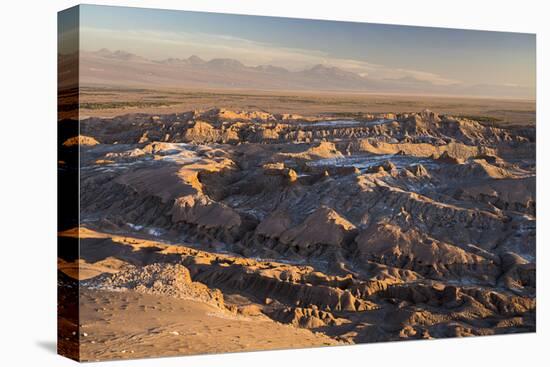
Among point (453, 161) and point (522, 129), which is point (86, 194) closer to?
point (453, 161)

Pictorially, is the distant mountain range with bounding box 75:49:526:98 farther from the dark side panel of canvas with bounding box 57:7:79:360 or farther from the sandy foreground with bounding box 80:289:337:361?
the sandy foreground with bounding box 80:289:337:361

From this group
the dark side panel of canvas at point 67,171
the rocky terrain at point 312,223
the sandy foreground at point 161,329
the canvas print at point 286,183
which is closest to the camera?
the sandy foreground at point 161,329

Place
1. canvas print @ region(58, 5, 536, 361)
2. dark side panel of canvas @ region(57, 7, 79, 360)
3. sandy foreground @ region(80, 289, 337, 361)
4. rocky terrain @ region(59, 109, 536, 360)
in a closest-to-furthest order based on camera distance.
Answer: sandy foreground @ region(80, 289, 337, 361)
dark side panel of canvas @ region(57, 7, 79, 360)
canvas print @ region(58, 5, 536, 361)
rocky terrain @ region(59, 109, 536, 360)

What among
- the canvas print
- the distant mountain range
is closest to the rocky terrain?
the canvas print

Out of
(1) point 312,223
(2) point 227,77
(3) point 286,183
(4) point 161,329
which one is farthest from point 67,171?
(1) point 312,223

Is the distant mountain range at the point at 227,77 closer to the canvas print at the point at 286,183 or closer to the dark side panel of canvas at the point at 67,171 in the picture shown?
the canvas print at the point at 286,183

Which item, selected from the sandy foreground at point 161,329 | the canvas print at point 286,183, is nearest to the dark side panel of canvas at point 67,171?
the canvas print at point 286,183
